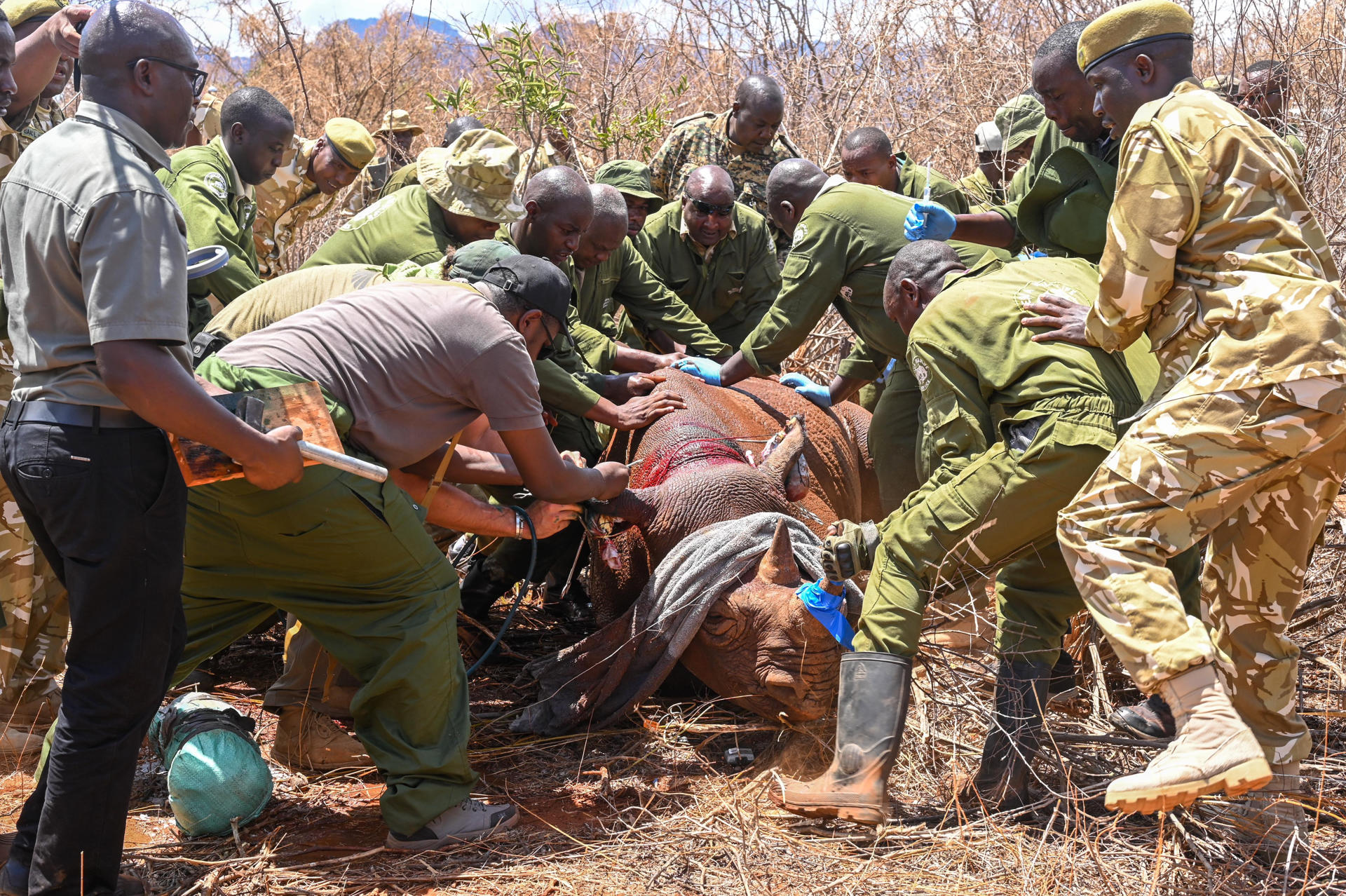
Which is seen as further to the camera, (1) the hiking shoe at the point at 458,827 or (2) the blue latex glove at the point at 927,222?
(2) the blue latex glove at the point at 927,222

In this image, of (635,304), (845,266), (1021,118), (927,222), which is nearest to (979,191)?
(1021,118)

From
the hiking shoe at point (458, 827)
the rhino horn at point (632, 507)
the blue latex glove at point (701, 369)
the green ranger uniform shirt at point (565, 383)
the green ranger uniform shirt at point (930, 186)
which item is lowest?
the hiking shoe at point (458, 827)

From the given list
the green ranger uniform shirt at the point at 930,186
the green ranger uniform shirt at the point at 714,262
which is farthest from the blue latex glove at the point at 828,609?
the green ranger uniform shirt at the point at 714,262

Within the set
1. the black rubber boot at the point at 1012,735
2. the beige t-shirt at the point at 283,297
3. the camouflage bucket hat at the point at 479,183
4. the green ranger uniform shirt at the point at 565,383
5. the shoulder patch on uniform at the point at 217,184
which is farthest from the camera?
the camouflage bucket hat at the point at 479,183

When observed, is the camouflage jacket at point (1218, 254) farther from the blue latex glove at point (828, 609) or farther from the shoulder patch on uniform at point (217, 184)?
the shoulder patch on uniform at point (217, 184)

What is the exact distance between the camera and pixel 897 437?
6.09m

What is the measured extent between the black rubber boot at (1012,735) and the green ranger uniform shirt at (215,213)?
12.1ft

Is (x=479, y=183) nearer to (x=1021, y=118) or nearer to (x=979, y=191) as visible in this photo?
(x=1021, y=118)

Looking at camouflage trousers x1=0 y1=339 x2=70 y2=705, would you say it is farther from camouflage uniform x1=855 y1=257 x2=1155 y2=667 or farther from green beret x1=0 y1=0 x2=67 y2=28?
camouflage uniform x1=855 y1=257 x2=1155 y2=667

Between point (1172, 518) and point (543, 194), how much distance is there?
362 cm

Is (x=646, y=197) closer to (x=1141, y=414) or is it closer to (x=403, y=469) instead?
(x=403, y=469)

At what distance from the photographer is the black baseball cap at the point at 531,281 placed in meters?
4.49

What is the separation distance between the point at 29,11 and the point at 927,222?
4009mm

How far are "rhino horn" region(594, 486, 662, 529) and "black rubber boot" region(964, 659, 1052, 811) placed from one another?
5.78 feet
